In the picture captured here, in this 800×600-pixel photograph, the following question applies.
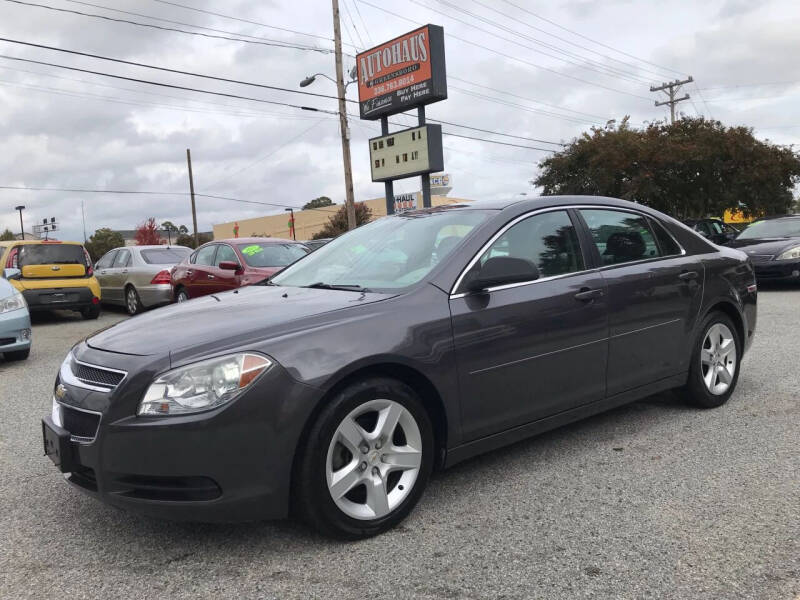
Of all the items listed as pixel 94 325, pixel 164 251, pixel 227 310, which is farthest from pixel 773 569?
pixel 164 251

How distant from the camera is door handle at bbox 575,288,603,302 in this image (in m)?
3.87

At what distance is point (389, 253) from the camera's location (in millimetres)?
3902

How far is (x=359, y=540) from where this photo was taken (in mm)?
2982

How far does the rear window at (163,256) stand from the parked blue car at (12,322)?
19.5 ft

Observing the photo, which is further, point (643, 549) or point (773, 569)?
point (643, 549)

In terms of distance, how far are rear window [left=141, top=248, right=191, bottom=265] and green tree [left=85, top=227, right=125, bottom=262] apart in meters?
74.3

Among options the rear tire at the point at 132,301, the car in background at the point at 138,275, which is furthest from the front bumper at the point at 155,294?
the rear tire at the point at 132,301

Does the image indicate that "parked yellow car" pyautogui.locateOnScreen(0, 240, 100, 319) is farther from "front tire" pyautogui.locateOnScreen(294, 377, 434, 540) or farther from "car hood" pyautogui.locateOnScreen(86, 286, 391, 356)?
"front tire" pyautogui.locateOnScreen(294, 377, 434, 540)

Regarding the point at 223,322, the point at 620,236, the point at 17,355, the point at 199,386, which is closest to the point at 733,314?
the point at 620,236

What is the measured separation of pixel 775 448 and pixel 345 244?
284 centimetres

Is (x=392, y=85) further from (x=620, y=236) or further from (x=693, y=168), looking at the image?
(x=620, y=236)

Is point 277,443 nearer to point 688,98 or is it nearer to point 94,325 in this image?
point 94,325

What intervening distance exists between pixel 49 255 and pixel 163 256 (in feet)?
7.60

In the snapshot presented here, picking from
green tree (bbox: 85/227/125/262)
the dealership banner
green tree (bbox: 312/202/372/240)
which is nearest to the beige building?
green tree (bbox: 312/202/372/240)
